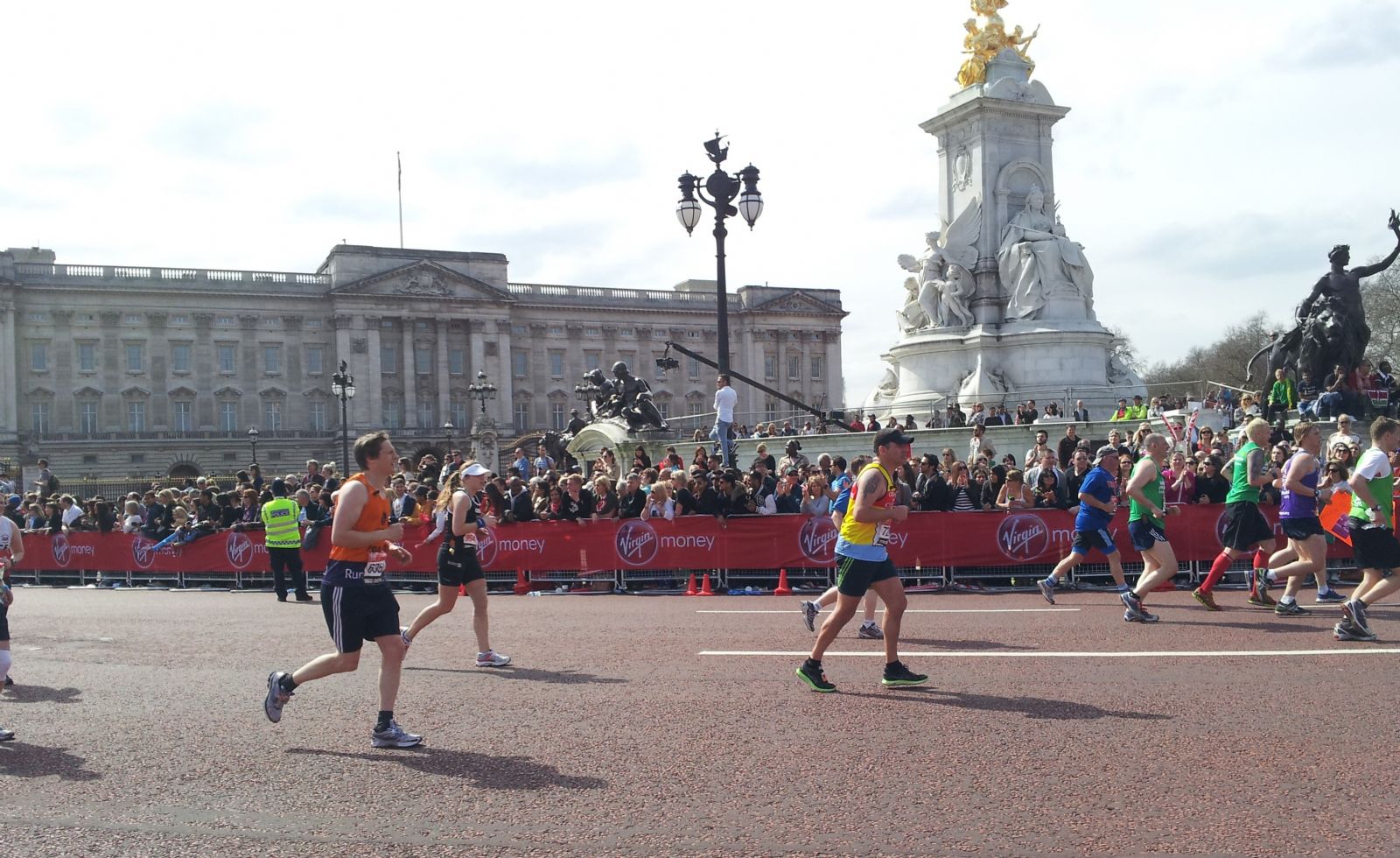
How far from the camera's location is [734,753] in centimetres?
673

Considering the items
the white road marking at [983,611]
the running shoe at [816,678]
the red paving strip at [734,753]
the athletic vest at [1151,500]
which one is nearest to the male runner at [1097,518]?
the white road marking at [983,611]

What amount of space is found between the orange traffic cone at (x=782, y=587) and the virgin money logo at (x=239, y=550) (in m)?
9.30

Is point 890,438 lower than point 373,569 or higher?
higher

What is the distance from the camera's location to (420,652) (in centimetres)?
1112

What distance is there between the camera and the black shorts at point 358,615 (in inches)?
Answer: 285

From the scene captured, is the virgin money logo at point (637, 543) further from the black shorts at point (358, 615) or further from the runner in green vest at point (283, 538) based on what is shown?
the black shorts at point (358, 615)

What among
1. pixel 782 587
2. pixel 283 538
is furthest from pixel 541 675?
pixel 283 538

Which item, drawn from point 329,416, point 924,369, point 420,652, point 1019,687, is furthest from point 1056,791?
point 329,416

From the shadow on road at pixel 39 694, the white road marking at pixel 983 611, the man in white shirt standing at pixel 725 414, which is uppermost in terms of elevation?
the man in white shirt standing at pixel 725 414

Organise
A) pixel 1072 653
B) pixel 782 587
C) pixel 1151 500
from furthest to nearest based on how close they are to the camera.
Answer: pixel 782 587
pixel 1151 500
pixel 1072 653

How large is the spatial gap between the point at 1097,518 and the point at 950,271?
19.9 meters

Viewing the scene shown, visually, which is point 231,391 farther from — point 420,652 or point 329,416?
point 420,652

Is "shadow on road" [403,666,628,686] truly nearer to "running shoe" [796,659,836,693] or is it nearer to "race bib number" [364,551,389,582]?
"running shoe" [796,659,836,693]

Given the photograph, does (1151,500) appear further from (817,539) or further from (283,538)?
(283,538)
